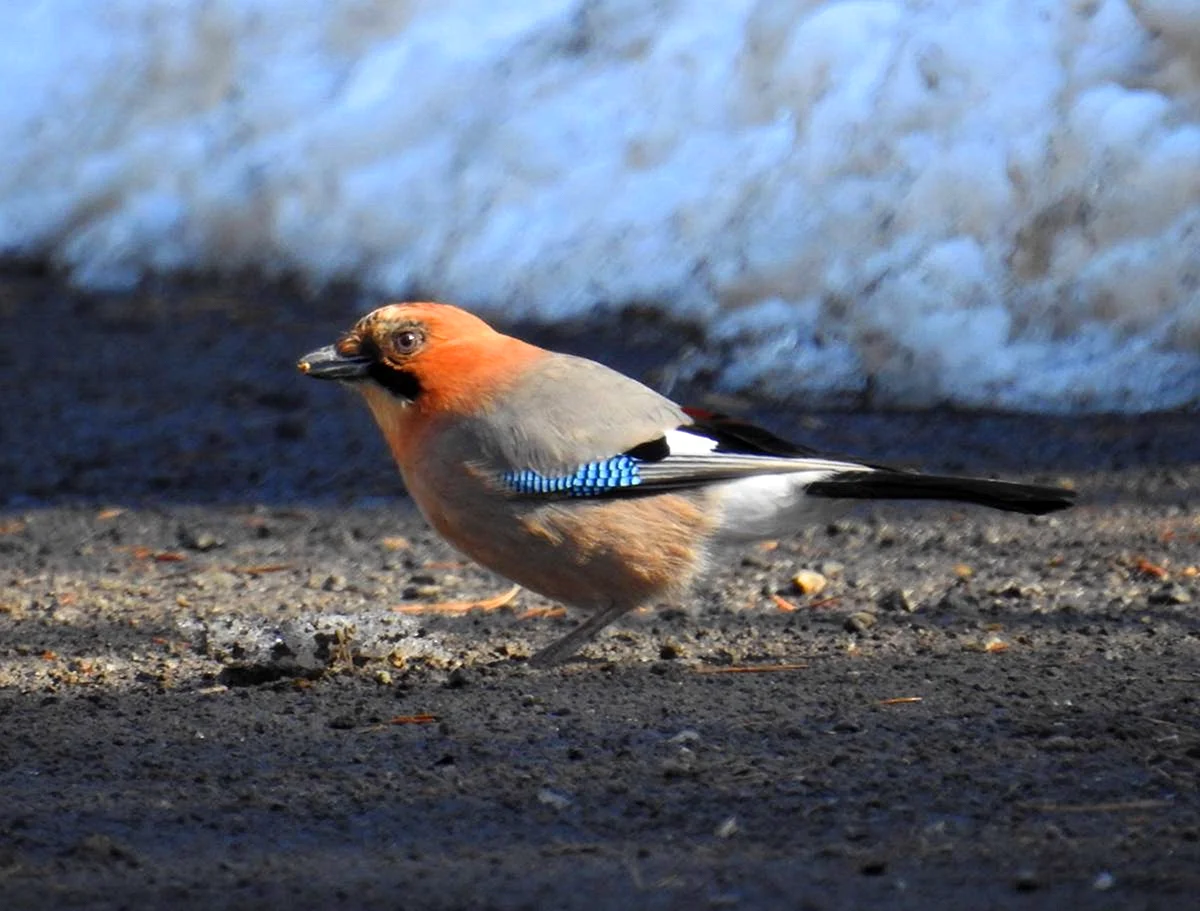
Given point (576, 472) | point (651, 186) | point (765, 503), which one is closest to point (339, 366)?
point (576, 472)

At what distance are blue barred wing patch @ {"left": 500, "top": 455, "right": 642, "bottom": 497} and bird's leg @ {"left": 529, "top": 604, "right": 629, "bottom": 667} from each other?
1.11 ft

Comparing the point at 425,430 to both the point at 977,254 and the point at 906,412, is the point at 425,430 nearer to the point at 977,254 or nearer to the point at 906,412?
the point at 906,412

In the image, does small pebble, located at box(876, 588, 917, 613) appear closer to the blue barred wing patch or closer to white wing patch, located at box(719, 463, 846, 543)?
white wing patch, located at box(719, 463, 846, 543)

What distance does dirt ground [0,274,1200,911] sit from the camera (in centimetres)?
351

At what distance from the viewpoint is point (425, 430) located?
17.4 ft

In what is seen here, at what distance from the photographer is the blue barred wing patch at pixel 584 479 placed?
16.8ft

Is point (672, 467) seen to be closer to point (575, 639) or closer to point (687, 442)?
point (687, 442)

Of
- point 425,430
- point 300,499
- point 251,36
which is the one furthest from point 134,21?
point 425,430

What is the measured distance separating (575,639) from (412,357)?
86 cm

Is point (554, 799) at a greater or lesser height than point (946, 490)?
lesser

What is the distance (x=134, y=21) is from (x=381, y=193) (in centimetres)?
235

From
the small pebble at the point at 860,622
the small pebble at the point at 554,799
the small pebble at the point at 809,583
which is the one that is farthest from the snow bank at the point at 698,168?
the small pebble at the point at 554,799

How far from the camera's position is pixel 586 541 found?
5.14m

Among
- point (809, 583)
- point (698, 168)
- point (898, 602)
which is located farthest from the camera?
point (698, 168)
